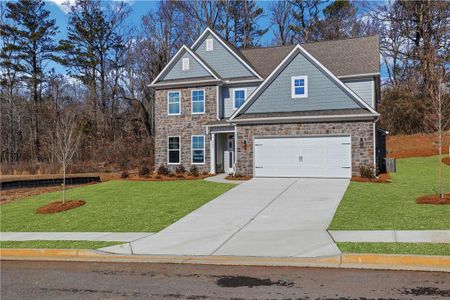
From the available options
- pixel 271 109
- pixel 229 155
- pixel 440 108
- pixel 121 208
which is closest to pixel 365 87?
pixel 271 109

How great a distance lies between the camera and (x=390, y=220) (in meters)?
10.8

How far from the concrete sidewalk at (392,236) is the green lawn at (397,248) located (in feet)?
1.22

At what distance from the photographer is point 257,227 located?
434 inches

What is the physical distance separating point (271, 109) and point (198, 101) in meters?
6.06

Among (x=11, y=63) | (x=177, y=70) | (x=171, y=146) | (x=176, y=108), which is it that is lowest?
(x=171, y=146)

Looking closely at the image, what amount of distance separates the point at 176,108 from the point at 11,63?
26271 mm

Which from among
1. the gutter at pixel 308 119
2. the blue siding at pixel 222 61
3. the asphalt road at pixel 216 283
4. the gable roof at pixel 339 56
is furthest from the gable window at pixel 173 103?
the asphalt road at pixel 216 283

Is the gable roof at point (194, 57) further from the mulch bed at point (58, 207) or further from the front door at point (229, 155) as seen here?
the mulch bed at point (58, 207)

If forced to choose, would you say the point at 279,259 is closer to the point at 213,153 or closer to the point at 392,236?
the point at 392,236

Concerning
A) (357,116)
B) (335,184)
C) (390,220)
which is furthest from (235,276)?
(357,116)

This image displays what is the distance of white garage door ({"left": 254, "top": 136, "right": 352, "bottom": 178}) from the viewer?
19.7m

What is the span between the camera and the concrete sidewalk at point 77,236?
1046cm

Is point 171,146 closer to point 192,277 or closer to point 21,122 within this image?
point 192,277

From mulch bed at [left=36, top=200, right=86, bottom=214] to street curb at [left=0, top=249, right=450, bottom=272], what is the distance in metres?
5.42
